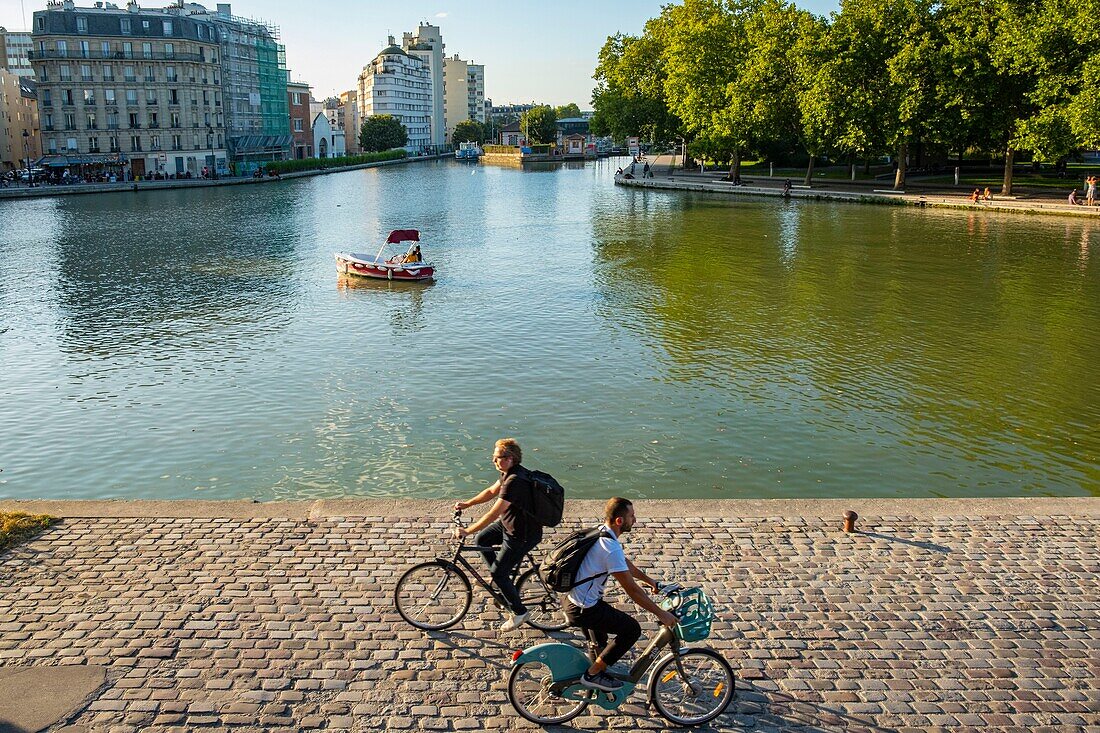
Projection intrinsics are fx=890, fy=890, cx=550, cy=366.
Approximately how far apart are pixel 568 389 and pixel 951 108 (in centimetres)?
5287

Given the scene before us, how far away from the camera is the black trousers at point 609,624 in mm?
8383

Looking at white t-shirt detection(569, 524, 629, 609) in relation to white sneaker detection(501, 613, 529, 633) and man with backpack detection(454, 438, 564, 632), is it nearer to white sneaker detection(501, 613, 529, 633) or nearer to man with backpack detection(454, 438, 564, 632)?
man with backpack detection(454, 438, 564, 632)

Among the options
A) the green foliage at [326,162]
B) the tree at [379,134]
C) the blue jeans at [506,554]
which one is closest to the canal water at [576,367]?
the blue jeans at [506,554]

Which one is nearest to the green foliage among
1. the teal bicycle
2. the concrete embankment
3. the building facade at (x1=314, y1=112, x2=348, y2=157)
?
the building facade at (x1=314, y1=112, x2=348, y2=157)

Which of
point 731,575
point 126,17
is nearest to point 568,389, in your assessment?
point 731,575

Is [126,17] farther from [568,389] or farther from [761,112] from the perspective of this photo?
[568,389]

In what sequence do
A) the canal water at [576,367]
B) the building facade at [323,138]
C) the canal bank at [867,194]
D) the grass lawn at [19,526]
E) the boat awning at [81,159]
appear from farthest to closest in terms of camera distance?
the building facade at [323,138]
the boat awning at [81,159]
the canal bank at [867,194]
the canal water at [576,367]
the grass lawn at [19,526]

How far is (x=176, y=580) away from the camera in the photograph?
11.3 m

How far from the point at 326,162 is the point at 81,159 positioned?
46.0m

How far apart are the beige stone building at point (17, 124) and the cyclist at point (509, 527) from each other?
367 feet

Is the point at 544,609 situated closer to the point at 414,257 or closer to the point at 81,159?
the point at 414,257

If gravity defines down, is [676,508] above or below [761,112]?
below

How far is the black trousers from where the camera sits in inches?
330

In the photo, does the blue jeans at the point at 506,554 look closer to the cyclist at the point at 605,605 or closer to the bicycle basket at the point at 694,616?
the cyclist at the point at 605,605
